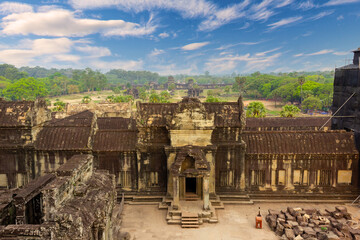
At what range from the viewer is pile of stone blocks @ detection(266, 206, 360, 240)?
16.0 m

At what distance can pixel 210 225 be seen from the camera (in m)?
18.0

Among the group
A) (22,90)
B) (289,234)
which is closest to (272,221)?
(289,234)

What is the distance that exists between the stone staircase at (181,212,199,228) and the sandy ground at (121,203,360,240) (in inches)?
11.5

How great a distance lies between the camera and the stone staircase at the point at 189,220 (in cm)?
1772

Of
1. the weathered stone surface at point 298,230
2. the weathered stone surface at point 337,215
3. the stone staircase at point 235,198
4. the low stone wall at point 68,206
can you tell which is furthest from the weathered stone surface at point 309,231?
the low stone wall at point 68,206

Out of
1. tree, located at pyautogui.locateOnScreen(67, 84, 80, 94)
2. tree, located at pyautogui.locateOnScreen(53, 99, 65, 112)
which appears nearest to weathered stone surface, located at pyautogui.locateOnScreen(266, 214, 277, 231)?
tree, located at pyautogui.locateOnScreen(53, 99, 65, 112)

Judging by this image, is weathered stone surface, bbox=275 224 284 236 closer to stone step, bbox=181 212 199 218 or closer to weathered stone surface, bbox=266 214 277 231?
weathered stone surface, bbox=266 214 277 231

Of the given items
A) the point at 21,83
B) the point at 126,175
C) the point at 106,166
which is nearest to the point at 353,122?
the point at 126,175

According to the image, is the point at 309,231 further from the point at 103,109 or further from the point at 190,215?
the point at 103,109

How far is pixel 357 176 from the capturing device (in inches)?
840

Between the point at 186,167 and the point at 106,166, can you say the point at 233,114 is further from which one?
the point at 106,166

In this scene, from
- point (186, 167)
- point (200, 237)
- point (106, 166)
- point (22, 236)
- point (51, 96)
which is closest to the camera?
point (22, 236)

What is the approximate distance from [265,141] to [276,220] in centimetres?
632

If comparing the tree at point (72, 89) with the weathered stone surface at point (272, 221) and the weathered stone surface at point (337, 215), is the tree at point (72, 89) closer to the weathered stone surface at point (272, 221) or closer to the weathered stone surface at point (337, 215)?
the weathered stone surface at point (272, 221)
